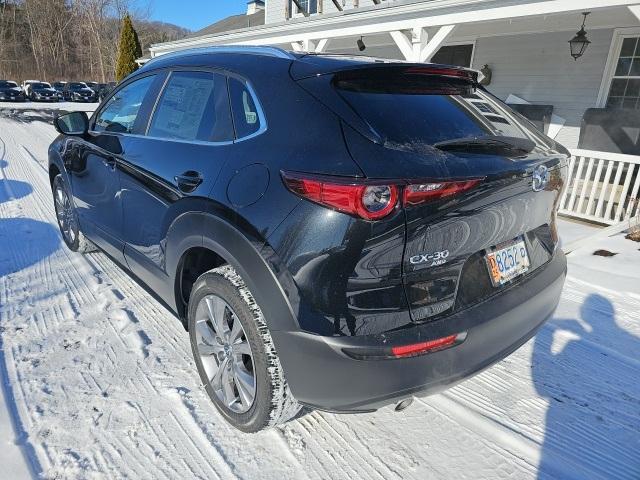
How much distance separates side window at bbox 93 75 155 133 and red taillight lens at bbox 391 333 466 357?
231 centimetres

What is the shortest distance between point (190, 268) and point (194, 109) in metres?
0.87

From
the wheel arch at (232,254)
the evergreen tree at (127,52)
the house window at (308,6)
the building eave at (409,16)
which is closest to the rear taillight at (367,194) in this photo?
the wheel arch at (232,254)

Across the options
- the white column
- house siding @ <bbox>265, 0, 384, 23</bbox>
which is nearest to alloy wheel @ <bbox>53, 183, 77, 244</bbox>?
the white column

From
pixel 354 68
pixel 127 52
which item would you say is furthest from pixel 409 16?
pixel 127 52

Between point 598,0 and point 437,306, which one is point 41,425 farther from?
point 598,0

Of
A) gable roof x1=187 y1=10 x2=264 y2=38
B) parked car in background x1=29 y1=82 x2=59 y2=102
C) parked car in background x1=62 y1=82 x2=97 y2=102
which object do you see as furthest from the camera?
parked car in background x1=62 y1=82 x2=97 y2=102

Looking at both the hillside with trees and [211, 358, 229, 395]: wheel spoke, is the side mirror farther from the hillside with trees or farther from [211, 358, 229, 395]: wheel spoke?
the hillside with trees

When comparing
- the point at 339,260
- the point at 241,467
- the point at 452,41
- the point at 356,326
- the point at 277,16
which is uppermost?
the point at 277,16

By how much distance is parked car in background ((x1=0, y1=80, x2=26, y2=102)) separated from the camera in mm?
26833

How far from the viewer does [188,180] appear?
7.23 ft

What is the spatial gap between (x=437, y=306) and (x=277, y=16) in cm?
1673

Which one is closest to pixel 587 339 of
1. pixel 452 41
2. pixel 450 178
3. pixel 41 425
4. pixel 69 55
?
pixel 450 178

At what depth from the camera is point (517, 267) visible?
79.7 inches

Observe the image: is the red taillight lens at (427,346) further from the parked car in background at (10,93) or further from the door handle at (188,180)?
the parked car in background at (10,93)
